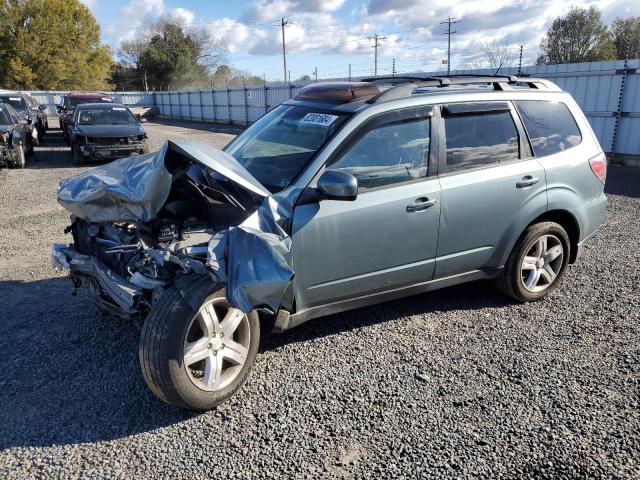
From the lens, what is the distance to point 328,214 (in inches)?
135

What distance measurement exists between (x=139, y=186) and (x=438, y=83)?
2571mm

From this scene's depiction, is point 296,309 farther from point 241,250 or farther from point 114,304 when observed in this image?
point 114,304

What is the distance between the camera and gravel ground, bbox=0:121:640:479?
107 inches

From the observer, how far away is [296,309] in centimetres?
350

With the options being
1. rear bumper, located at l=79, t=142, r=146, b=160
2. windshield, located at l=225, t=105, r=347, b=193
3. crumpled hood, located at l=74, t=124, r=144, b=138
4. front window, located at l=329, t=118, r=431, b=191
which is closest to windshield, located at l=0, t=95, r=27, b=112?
crumpled hood, located at l=74, t=124, r=144, b=138

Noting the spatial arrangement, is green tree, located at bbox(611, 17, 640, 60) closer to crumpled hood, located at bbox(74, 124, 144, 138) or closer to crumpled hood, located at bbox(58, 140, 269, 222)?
crumpled hood, located at bbox(74, 124, 144, 138)

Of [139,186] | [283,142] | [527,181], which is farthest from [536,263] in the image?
[139,186]

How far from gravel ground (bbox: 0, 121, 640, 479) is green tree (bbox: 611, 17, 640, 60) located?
47.5 metres

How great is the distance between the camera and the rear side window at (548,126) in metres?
4.45

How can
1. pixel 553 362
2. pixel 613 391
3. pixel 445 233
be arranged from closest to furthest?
pixel 613 391
pixel 553 362
pixel 445 233

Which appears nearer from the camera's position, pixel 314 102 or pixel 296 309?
pixel 296 309

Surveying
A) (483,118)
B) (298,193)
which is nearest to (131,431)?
(298,193)

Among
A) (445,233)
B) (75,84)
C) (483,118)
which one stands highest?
(75,84)

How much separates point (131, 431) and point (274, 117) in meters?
2.75
